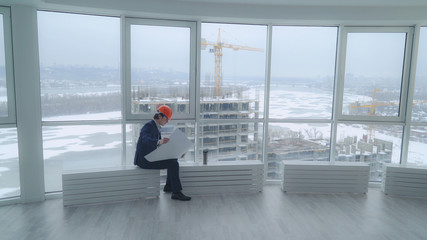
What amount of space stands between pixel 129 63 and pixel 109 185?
1821 millimetres

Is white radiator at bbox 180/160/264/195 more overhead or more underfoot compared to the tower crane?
more underfoot

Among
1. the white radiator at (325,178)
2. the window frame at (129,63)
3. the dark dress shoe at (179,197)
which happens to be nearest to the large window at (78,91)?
the window frame at (129,63)

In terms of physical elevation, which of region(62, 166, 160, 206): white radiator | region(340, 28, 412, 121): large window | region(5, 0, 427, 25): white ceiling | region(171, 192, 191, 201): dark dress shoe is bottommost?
region(171, 192, 191, 201): dark dress shoe

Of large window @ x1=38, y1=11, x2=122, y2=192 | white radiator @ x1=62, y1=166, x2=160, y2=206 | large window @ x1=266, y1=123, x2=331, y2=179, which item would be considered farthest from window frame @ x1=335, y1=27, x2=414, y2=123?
large window @ x1=38, y1=11, x2=122, y2=192

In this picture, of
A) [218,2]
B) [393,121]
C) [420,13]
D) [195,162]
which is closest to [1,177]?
[195,162]

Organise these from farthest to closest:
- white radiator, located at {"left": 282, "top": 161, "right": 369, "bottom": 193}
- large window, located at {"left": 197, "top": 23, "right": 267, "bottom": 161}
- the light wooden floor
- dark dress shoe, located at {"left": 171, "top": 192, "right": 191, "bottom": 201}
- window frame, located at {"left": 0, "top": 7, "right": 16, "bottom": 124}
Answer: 1. large window, located at {"left": 197, "top": 23, "right": 267, "bottom": 161}
2. white radiator, located at {"left": 282, "top": 161, "right": 369, "bottom": 193}
3. dark dress shoe, located at {"left": 171, "top": 192, "right": 191, "bottom": 201}
4. window frame, located at {"left": 0, "top": 7, "right": 16, "bottom": 124}
5. the light wooden floor

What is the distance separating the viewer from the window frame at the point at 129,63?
448 centimetres

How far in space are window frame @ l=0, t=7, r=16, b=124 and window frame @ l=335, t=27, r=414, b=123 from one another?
4.90 meters

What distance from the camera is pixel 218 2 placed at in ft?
14.6

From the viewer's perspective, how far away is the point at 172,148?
4.16 m

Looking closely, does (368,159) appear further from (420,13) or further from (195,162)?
(195,162)

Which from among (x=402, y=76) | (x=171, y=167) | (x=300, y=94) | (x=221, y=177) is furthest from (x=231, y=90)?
(x=402, y=76)

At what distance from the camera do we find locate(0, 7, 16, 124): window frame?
3936 mm

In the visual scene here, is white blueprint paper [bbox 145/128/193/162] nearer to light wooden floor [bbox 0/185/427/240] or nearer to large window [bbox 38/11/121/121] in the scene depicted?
light wooden floor [bbox 0/185/427/240]
